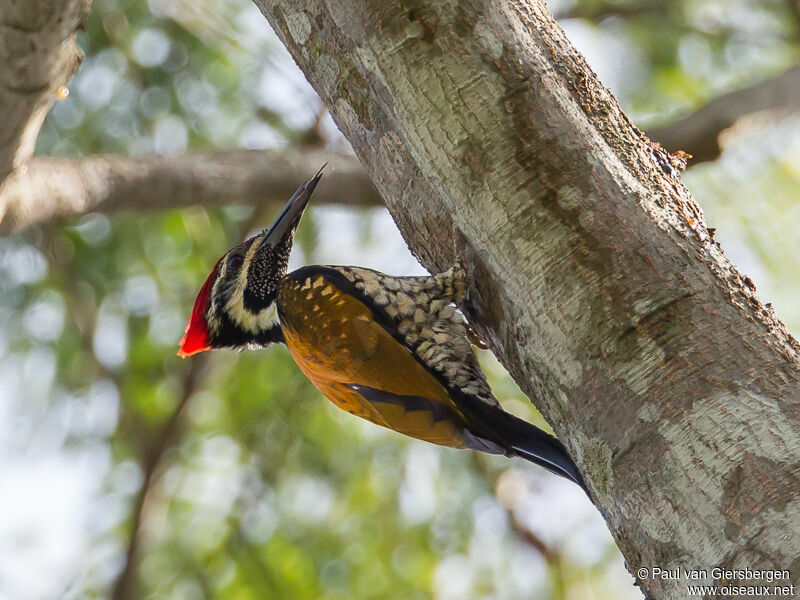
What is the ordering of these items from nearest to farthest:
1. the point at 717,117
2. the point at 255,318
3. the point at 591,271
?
the point at 591,271
the point at 255,318
the point at 717,117

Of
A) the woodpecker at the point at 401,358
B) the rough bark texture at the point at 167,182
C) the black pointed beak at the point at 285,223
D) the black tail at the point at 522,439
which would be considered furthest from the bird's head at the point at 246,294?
the black tail at the point at 522,439

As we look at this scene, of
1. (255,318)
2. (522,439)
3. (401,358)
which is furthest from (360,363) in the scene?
(255,318)

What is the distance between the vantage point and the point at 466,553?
5.11 metres

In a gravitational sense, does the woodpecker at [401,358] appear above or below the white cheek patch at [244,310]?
below

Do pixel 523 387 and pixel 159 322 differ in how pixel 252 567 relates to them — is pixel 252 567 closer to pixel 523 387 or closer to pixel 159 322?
pixel 159 322

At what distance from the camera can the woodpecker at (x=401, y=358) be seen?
291 centimetres

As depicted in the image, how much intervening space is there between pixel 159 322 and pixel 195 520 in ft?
3.95

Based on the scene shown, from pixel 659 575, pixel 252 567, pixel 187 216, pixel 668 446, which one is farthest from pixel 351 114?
pixel 252 567

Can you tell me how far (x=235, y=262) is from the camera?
4094mm

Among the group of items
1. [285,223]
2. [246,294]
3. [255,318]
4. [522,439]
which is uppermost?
[285,223]

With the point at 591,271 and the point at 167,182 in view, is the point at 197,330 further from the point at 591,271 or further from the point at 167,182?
the point at 591,271

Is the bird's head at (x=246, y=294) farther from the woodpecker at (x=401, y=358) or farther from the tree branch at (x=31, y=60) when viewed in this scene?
the tree branch at (x=31, y=60)

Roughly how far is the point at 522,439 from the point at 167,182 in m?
2.23

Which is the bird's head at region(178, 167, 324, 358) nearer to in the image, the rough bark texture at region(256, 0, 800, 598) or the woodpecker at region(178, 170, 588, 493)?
the woodpecker at region(178, 170, 588, 493)
